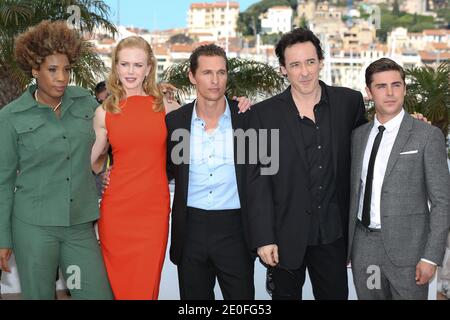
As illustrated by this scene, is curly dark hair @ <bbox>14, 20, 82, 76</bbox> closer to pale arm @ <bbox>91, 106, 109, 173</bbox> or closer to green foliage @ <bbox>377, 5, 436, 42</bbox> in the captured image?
pale arm @ <bbox>91, 106, 109, 173</bbox>

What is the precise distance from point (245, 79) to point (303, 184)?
5.64 metres

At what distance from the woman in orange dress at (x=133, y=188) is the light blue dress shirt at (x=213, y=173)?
159 mm

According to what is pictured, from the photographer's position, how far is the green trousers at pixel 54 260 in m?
2.90

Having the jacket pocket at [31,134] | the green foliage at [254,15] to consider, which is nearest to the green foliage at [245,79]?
the jacket pocket at [31,134]

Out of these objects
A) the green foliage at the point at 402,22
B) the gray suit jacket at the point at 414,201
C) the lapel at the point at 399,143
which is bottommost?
the gray suit jacket at the point at 414,201

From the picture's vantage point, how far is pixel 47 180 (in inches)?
115

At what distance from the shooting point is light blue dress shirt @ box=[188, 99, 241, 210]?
10.1 feet

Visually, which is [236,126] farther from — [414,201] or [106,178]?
[414,201]

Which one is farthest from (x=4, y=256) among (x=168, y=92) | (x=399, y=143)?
A: (x=399, y=143)

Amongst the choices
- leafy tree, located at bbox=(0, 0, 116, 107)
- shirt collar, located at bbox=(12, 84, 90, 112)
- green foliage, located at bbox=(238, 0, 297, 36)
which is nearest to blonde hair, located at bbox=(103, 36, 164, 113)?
shirt collar, located at bbox=(12, 84, 90, 112)

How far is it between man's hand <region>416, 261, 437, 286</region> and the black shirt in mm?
403

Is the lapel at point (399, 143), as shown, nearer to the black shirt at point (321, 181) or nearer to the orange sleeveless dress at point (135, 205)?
the black shirt at point (321, 181)
